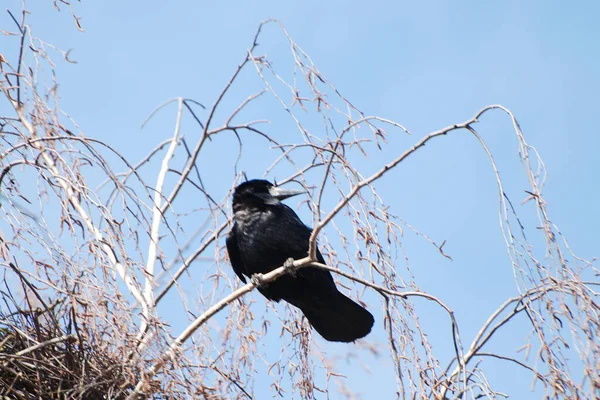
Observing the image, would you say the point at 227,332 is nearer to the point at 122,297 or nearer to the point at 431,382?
the point at 122,297

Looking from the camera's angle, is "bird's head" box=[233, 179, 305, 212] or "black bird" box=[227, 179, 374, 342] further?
"bird's head" box=[233, 179, 305, 212]

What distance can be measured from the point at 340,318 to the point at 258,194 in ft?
3.12

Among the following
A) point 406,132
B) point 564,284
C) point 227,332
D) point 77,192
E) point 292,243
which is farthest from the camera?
point 292,243

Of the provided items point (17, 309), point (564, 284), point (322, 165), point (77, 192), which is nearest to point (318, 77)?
point (322, 165)

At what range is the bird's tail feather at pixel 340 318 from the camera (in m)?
5.22

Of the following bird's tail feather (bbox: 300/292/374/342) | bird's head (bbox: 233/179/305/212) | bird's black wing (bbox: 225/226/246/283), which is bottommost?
bird's tail feather (bbox: 300/292/374/342)

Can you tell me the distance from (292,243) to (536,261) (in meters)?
2.31

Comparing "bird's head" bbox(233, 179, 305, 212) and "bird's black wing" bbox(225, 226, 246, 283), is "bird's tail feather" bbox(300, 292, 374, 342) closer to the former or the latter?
"bird's black wing" bbox(225, 226, 246, 283)

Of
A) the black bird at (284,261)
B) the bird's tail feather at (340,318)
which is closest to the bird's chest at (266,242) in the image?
the black bird at (284,261)

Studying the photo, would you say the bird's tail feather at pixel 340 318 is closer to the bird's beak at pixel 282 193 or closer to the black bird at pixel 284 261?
the black bird at pixel 284 261

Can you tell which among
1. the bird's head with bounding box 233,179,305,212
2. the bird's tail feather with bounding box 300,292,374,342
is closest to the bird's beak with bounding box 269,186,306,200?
the bird's head with bounding box 233,179,305,212

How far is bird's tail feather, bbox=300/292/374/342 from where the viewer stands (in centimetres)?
522

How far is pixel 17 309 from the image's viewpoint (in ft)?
13.0

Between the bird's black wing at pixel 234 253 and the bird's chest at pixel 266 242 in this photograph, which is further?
the bird's black wing at pixel 234 253
